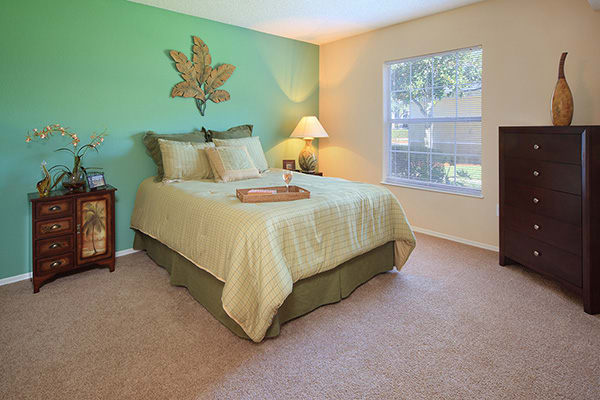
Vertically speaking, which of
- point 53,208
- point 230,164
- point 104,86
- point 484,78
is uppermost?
point 484,78

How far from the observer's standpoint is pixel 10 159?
2957 mm

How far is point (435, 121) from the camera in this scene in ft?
13.4

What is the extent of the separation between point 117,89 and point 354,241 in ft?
8.62

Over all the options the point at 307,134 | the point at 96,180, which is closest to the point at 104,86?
the point at 96,180

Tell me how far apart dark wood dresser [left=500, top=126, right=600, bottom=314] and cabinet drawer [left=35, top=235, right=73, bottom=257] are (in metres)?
3.59

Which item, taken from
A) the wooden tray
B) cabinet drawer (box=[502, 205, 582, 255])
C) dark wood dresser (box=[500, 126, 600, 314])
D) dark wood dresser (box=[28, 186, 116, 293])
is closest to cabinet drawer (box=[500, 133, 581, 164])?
dark wood dresser (box=[500, 126, 600, 314])

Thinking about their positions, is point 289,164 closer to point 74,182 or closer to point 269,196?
point 269,196

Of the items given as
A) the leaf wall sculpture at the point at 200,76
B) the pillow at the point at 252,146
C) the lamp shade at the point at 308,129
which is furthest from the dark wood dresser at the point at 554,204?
Answer: the leaf wall sculpture at the point at 200,76

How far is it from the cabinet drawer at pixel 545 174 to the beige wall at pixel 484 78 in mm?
578

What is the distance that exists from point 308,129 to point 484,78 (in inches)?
79.6

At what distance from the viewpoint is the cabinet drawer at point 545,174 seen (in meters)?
2.49

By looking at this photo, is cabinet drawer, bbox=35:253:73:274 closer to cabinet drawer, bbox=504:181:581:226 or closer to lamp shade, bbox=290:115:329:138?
lamp shade, bbox=290:115:329:138

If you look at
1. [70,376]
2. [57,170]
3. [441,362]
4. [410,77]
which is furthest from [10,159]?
[410,77]

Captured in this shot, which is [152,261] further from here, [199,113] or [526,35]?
[526,35]
